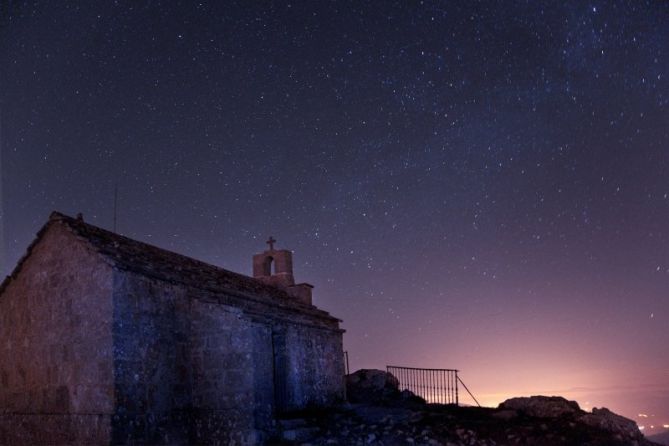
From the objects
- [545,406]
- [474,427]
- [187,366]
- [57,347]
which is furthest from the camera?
[545,406]

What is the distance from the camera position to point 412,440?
567 inches

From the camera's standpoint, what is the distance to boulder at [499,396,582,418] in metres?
16.4

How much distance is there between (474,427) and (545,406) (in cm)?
308

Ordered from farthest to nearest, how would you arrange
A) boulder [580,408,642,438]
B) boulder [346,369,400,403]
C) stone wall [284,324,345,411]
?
1. boulder [346,369,400,403]
2. stone wall [284,324,345,411]
3. boulder [580,408,642,438]

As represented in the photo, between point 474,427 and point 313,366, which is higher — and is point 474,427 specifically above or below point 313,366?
below

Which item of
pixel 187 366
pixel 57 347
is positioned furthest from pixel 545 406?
pixel 57 347

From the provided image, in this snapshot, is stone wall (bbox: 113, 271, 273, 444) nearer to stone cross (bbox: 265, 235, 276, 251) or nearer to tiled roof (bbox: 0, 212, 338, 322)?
tiled roof (bbox: 0, 212, 338, 322)

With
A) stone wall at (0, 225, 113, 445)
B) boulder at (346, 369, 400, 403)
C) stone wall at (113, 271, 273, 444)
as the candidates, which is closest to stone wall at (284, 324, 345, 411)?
boulder at (346, 369, 400, 403)

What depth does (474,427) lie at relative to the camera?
15.3 meters

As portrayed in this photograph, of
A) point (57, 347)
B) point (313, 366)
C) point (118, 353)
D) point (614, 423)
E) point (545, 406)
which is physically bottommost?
point (614, 423)

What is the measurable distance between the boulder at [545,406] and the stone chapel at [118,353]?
8.46 meters

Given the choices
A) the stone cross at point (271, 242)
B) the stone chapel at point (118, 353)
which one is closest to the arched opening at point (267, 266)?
the stone cross at point (271, 242)

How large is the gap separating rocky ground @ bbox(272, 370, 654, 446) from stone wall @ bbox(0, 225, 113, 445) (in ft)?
15.9

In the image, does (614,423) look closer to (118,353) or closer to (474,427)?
(474,427)
